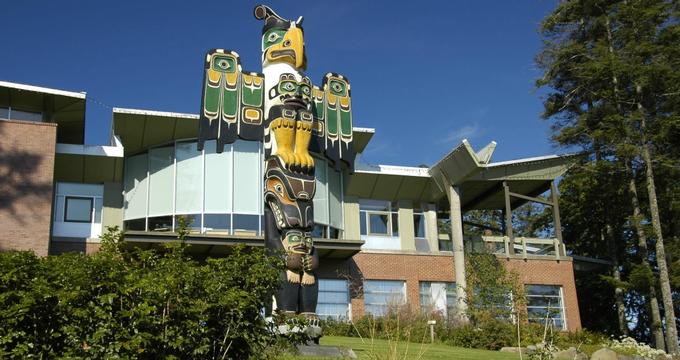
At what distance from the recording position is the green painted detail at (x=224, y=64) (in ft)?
66.1

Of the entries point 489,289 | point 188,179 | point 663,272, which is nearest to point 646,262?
point 663,272

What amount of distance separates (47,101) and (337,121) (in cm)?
1253

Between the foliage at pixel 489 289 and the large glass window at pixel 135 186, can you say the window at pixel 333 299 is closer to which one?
the foliage at pixel 489 289

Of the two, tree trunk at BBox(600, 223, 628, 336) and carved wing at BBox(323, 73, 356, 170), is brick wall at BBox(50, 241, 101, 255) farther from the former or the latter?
tree trunk at BBox(600, 223, 628, 336)

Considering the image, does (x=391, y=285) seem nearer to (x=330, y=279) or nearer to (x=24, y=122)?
(x=330, y=279)

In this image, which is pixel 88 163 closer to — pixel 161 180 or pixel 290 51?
pixel 161 180

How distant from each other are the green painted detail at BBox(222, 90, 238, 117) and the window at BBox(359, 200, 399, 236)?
46.2 feet

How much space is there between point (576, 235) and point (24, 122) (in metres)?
29.1

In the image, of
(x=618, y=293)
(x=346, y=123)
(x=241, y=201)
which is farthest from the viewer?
(x=618, y=293)

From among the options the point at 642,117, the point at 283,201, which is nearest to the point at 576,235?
the point at 642,117

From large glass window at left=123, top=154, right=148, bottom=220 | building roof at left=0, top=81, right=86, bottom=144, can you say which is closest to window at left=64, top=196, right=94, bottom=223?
large glass window at left=123, top=154, right=148, bottom=220

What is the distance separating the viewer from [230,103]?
19828mm

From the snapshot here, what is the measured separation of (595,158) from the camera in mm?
31016

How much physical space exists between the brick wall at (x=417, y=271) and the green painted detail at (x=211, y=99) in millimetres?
12272
